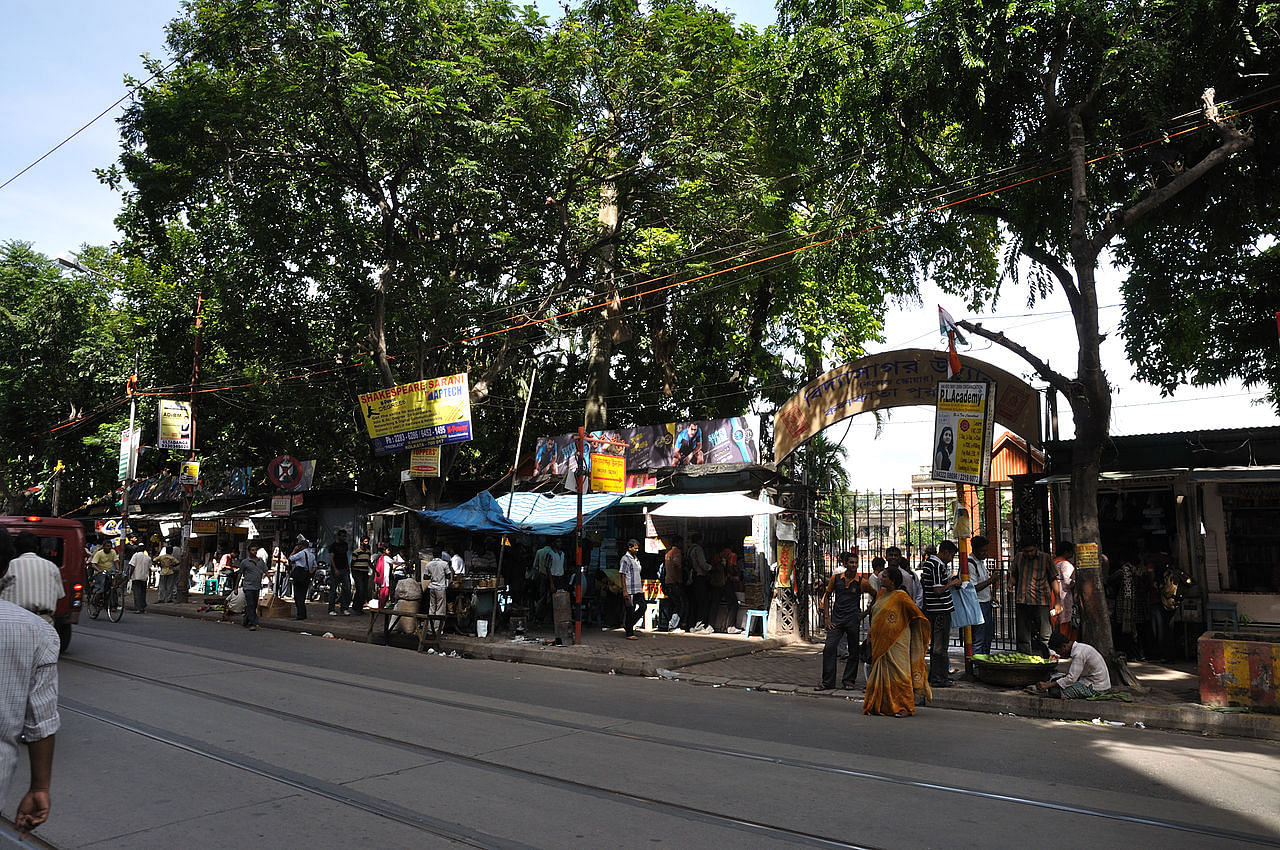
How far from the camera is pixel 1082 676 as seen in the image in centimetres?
1041

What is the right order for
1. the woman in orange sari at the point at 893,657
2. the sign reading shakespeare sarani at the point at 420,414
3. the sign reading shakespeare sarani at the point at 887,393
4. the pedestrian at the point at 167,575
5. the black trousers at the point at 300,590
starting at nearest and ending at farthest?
the woman in orange sari at the point at 893,657 < the sign reading shakespeare sarani at the point at 887,393 < the black trousers at the point at 300,590 < the sign reading shakespeare sarani at the point at 420,414 < the pedestrian at the point at 167,575

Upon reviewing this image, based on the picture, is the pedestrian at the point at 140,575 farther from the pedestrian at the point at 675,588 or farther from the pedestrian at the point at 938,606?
the pedestrian at the point at 938,606

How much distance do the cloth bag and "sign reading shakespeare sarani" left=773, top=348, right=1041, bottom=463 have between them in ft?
13.3

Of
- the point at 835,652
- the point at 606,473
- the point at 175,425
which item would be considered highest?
the point at 175,425

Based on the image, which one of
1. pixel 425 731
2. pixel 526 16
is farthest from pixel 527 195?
pixel 425 731

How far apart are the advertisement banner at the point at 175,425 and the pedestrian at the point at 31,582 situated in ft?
59.5

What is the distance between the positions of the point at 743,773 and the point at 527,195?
15.8m

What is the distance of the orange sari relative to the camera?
9922 millimetres

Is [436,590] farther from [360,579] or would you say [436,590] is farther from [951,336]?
[951,336]

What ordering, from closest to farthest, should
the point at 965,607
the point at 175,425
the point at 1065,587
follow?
the point at 965,607 → the point at 1065,587 → the point at 175,425

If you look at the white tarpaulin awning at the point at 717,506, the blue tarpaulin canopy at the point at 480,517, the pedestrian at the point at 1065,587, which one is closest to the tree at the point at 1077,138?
the pedestrian at the point at 1065,587

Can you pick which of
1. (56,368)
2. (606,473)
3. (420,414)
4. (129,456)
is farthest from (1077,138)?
(56,368)

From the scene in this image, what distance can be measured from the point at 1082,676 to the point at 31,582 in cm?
1178

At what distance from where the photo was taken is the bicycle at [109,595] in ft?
64.5
